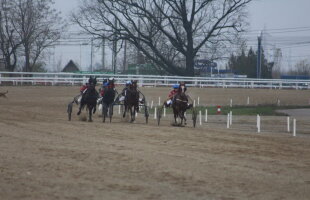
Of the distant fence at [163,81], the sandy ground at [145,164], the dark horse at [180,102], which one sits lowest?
the sandy ground at [145,164]

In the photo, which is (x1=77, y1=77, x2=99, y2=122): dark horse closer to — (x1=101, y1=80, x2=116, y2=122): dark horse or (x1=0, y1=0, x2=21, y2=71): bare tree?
(x1=101, y1=80, x2=116, y2=122): dark horse

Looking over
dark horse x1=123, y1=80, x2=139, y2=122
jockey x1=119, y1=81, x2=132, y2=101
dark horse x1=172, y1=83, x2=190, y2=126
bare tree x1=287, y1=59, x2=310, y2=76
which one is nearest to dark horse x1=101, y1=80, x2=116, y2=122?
jockey x1=119, y1=81, x2=132, y2=101

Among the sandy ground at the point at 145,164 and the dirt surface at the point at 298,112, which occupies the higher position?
the sandy ground at the point at 145,164

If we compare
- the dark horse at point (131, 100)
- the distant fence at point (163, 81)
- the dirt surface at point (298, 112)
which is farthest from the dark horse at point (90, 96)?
the distant fence at point (163, 81)

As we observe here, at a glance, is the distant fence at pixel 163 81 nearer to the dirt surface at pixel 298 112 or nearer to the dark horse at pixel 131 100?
the dirt surface at pixel 298 112

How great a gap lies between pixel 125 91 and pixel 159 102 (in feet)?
40.1

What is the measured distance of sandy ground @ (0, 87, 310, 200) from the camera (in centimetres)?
878

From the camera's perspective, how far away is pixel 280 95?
149ft

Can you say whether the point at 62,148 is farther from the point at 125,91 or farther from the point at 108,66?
the point at 108,66

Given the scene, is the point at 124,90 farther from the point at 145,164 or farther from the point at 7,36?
the point at 7,36

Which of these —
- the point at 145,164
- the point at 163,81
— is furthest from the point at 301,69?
the point at 145,164

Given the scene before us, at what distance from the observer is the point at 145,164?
36.5 feet

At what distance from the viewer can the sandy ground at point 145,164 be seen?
8.78 metres

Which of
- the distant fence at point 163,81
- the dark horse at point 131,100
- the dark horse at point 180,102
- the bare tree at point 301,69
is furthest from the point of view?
the bare tree at point 301,69
